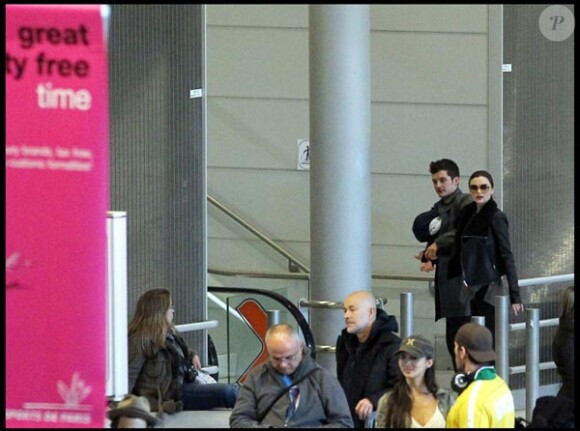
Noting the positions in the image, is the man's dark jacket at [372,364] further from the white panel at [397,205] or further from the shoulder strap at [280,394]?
the white panel at [397,205]

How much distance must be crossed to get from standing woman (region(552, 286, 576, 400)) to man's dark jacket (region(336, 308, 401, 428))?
1.13 m

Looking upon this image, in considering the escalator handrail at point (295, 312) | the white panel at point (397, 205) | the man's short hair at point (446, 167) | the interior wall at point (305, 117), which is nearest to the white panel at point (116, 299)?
the escalator handrail at point (295, 312)

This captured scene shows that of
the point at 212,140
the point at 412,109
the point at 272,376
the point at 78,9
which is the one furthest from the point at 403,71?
the point at 78,9

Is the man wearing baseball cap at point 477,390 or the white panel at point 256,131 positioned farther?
the white panel at point 256,131

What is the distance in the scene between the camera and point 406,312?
10578 millimetres

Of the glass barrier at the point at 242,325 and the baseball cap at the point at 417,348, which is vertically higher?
the baseball cap at the point at 417,348

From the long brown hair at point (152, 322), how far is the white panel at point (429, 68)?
526 cm

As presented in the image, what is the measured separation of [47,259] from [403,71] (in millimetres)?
8837

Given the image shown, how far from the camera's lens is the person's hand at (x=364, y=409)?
786 centimetres

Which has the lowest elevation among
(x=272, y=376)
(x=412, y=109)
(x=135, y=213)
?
(x=272, y=376)

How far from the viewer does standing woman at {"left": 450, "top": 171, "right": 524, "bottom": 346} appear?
9.98 meters

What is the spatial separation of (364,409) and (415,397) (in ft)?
1.92

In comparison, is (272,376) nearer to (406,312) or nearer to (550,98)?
(406,312)

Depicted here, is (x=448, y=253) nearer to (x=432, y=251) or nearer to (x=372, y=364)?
(x=432, y=251)
